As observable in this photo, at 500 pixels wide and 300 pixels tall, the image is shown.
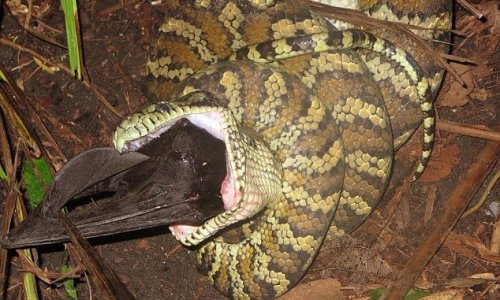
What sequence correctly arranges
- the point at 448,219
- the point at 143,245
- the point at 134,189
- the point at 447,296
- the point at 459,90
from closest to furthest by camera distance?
the point at 134,189 → the point at 447,296 → the point at 448,219 → the point at 143,245 → the point at 459,90

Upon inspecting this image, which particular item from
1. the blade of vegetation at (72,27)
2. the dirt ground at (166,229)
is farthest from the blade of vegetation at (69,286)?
the blade of vegetation at (72,27)

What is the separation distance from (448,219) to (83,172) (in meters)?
1.44

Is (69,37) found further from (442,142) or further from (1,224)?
(442,142)

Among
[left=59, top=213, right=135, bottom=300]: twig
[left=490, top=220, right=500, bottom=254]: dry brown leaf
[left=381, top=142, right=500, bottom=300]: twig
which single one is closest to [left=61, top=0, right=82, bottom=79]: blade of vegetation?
[left=59, top=213, right=135, bottom=300]: twig

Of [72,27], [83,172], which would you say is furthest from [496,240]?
[72,27]

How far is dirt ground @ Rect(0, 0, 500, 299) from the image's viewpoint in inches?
Answer: 105

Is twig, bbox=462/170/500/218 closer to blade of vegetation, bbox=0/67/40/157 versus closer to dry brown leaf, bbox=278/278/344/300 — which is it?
dry brown leaf, bbox=278/278/344/300

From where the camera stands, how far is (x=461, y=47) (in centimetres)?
301

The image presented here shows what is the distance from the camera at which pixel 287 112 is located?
246cm

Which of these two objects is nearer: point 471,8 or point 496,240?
point 496,240

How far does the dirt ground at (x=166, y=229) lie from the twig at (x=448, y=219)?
0.05 meters

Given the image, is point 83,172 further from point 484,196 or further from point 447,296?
point 484,196

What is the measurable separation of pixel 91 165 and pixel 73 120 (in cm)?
86

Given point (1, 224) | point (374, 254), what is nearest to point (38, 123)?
point (1, 224)
